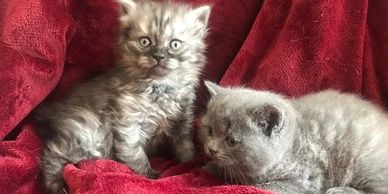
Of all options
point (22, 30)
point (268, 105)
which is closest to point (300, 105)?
point (268, 105)

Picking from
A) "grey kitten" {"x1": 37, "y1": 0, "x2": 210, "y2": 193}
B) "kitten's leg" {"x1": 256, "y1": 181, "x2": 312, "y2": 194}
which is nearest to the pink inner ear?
"kitten's leg" {"x1": 256, "y1": 181, "x2": 312, "y2": 194}

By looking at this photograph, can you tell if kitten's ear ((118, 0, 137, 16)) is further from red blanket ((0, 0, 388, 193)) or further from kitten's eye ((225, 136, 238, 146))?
kitten's eye ((225, 136, 238, 146))

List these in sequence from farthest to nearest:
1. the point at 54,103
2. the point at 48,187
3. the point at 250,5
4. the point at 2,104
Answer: the point at 250,5
the point at 54,103
the point at 2,104
the point at 48,187

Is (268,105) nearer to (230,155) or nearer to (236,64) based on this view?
(230,155)

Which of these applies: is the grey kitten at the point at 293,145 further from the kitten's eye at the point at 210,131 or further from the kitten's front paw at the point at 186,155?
the kitten's front paw at the point at 186,155

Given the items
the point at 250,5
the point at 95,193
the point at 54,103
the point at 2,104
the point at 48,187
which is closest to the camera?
the point at 95,193
